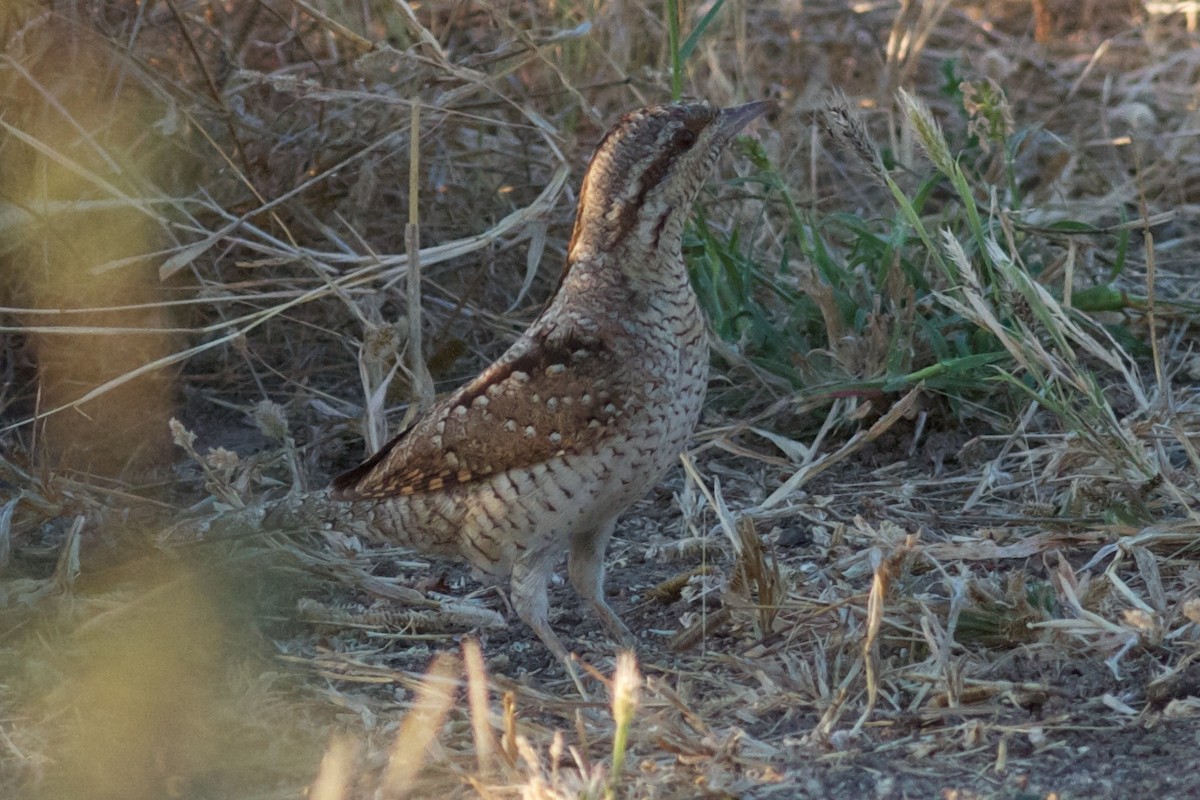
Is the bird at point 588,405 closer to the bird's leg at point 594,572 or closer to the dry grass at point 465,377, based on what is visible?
the bird's leg at point 594,572

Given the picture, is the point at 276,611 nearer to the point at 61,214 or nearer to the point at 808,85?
the point at 61,214

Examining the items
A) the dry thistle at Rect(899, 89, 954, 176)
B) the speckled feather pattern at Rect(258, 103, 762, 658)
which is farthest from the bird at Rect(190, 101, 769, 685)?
the dry thistle at Rect(899, 89, 954, 176)

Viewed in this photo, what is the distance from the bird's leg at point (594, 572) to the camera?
3.58m

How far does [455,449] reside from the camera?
3.44 meters

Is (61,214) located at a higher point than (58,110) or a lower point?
lower

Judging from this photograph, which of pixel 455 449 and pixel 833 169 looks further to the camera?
pixel 833 169

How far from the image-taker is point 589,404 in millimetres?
3240

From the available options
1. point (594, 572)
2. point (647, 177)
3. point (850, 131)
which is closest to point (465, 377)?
point (594, 572)

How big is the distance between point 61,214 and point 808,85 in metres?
3.52

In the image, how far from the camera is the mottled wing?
3.26m

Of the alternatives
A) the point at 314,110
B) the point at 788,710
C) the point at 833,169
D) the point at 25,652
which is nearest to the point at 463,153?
the point at 314,110

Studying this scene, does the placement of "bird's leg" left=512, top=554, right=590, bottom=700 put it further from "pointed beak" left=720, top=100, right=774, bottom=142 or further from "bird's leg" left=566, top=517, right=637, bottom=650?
"pointed beak" left=720, top=100, right=774, bottom=142

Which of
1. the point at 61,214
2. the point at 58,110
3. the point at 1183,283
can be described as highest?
the point at 58,110

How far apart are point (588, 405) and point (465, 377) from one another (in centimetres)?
191
